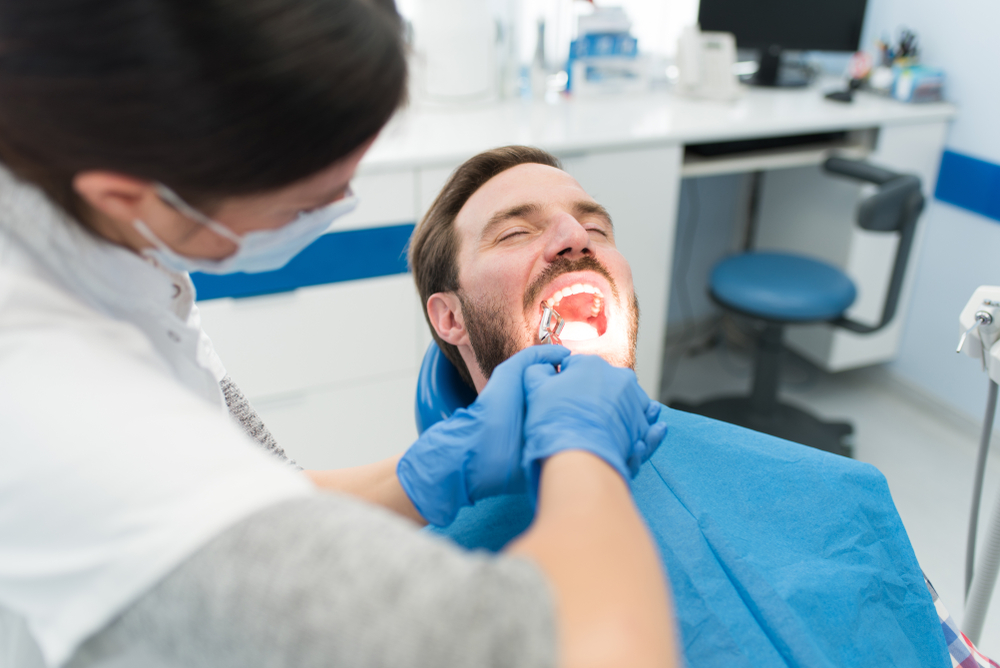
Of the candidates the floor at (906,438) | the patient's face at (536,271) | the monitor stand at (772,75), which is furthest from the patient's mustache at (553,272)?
the monitor stand at (772,75)

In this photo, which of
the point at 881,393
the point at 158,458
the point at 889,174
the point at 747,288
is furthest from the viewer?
the point at 881,393

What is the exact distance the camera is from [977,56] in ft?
7.71

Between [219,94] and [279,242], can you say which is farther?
[279,242]

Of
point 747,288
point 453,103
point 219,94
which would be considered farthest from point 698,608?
point 453,103

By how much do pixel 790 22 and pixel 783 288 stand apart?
1.04 meters

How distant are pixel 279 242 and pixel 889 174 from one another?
1851 millimetres

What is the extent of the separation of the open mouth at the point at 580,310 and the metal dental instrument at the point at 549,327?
0.02 meters

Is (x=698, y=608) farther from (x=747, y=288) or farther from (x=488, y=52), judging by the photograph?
(x=488, y=52)

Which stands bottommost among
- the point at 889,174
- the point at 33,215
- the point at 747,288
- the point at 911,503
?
the point at 911,503

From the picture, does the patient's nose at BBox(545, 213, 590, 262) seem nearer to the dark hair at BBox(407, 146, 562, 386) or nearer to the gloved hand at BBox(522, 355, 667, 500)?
the dark hair at BBox(407, 146, 562, 386)

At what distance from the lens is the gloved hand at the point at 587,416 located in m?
0.71

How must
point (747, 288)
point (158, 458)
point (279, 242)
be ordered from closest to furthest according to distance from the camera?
1. point (158, 458)
2. point (279, 242)
3. point (747, 288)

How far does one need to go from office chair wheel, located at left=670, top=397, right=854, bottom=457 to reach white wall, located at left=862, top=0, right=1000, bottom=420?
0.42 metres

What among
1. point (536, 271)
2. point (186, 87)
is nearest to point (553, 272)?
point (536, 271)
